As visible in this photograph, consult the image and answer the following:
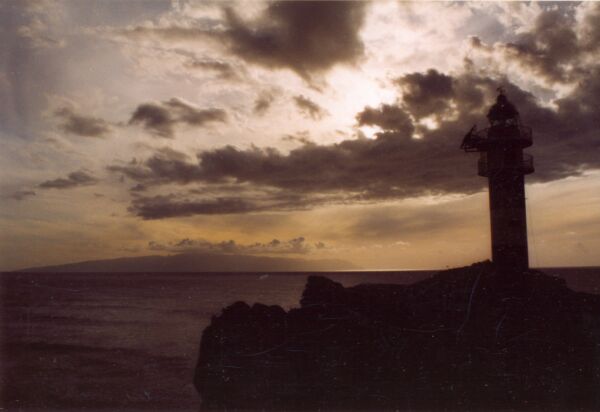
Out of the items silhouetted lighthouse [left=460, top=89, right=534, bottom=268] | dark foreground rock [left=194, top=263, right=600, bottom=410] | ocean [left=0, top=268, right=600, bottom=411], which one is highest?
silhouetted lighthouse [left=460, top=89, right=534, bottom=268]

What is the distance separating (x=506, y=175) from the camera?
1858 cm

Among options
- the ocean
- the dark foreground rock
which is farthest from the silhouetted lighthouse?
the ocean

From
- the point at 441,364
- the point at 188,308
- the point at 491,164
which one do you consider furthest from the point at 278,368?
the point at 188,308

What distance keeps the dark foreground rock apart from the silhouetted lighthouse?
1.05 metres

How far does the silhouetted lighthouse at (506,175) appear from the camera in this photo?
18297mm

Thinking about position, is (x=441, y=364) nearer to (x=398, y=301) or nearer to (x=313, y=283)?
(x=398, y=301)

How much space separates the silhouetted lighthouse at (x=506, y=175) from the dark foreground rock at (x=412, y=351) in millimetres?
1049

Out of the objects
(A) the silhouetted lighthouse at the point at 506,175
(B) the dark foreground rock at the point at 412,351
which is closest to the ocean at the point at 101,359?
(B) the dark foreground rock at the point at 412,351

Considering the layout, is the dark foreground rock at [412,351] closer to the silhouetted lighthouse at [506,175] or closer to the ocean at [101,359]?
the silhouetted lighthouse at [506,175]

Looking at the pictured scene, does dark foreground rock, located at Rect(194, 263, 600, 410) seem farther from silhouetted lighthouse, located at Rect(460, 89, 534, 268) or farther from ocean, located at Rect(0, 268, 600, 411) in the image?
ocean, located at Rect(0, 268, 600, 411)

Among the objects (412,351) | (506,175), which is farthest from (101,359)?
(506,175)

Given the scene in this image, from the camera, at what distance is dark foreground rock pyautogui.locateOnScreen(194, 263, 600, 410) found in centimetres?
1514

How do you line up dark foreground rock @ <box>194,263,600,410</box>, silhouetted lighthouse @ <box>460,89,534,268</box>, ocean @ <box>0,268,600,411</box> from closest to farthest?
1. dark foreground rock @ <box>194,263,600,410</box>
2. silhouetted lighthouse @ <box>460,89,534,268</box>
3. ocean @ <box>0,268,600,411</box>

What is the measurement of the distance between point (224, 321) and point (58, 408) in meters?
11.4
